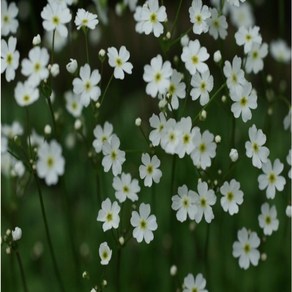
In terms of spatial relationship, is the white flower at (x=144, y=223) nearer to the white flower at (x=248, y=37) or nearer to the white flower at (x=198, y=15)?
the white flower at (x=198, y=15)

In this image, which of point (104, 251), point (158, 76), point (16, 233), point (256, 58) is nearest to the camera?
point (158, 76)

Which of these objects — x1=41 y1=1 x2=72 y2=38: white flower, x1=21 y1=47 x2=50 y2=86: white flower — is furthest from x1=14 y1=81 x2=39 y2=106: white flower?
x1=41 y1=1 x2=72 y2=38: white flower

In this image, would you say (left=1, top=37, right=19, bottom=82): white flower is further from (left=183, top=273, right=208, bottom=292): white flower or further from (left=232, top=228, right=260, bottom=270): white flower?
(left=232, top=228, right=260, bottom=270): white flower

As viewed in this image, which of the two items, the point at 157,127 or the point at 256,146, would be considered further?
the point at 256,146

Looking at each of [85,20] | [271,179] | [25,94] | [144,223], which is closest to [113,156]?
[144,223]

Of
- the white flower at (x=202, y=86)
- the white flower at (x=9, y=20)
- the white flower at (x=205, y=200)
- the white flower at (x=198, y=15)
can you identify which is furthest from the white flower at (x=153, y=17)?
the white flower at (x=9, y=20)

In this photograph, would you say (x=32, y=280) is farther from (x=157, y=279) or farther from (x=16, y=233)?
(x=16, y=233)

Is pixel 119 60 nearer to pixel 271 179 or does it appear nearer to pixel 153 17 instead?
pixel 153 17
